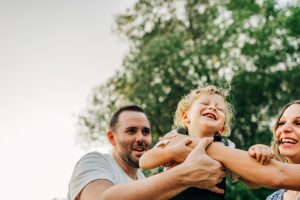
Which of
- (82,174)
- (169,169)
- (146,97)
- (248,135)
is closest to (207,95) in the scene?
(169,169)

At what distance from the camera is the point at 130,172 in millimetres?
4445

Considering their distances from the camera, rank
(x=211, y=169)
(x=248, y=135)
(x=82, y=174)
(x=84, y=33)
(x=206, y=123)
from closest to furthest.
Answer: (x=211, y=169) → (x=206, y=123) → (x=82, y=174) → (x=84, y=33) → (x=248, y=135)

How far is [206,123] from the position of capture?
3334 mm

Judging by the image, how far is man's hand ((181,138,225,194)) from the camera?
2.81 meters

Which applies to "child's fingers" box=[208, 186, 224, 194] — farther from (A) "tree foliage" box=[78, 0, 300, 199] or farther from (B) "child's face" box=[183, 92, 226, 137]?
(A) "tree foliage" box=[78, 0, 300, 199]

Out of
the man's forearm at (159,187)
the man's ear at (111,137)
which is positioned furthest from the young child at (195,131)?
the man's ear at (111,137)

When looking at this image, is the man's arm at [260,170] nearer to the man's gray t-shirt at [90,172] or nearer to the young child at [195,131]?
the young child at [195,131]

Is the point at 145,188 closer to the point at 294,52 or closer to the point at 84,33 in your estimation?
the point at 84,33

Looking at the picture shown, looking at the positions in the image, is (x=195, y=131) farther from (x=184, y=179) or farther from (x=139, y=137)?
(x=139, y=137)

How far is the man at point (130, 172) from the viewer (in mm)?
2836

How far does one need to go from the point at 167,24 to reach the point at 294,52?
5.68 metres

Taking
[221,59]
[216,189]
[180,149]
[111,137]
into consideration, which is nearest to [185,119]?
[180,149]

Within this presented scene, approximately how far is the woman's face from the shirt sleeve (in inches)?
52.7

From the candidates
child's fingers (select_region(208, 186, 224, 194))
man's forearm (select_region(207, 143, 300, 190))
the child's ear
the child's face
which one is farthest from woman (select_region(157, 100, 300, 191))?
the child's ear
